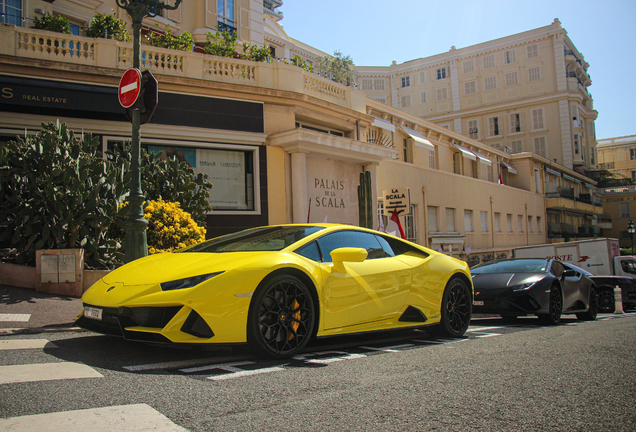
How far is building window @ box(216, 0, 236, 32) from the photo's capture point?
21.5m

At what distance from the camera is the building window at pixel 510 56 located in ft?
176

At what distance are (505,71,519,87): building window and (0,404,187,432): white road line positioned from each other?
57200 mm

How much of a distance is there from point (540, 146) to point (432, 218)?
1201 inches

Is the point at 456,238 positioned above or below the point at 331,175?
below

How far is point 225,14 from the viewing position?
72.1 ft

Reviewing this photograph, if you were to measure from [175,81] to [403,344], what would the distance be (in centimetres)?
1168

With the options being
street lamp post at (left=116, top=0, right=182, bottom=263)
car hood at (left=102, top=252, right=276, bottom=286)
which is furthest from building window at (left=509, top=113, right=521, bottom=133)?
car hood at (left=102, top=252, right=276, bottom=286)

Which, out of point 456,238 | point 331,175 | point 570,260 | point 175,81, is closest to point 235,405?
point 175,81

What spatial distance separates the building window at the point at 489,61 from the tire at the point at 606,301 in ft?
152

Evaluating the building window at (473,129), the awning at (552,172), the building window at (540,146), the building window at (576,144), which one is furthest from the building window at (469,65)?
the awning at (552,172)

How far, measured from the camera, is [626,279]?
46.0ft

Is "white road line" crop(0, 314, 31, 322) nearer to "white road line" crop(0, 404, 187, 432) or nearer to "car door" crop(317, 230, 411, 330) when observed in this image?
"car door" crop(317, 230, 411, 330)

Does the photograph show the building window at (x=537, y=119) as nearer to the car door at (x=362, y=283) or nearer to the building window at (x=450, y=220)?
the building window at (x=450, y=220)

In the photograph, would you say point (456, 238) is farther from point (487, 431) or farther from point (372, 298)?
point (487, 431)
